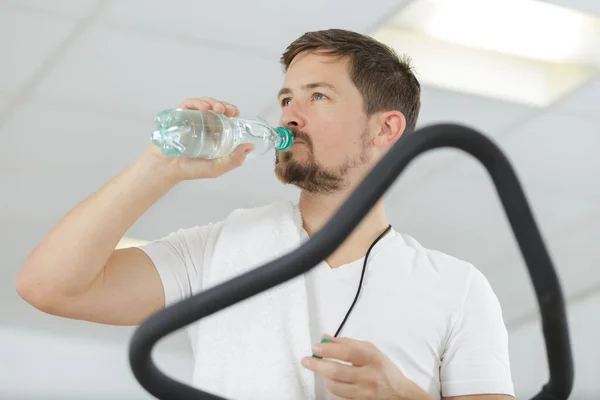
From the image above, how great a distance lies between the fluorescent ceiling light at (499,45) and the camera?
8.11ft

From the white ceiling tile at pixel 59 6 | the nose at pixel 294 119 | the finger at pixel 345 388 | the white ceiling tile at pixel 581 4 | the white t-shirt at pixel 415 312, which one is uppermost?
the white ceiling tile at pixel 581 4

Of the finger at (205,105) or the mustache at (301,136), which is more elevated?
the mustache at (301,136)

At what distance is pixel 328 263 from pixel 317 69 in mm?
293

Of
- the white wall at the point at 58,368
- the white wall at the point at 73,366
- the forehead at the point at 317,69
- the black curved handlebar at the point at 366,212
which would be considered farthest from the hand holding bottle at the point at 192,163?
the white wall at the point at 58,368

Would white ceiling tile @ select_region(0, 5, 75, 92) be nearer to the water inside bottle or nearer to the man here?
the man

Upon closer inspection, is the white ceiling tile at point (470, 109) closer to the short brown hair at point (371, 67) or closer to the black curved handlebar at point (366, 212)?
the short brown hair at point (371, 67)

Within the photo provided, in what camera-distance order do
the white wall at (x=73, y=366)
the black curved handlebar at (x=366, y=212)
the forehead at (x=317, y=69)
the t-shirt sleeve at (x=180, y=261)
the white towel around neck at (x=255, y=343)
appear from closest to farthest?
the black curved handlebar at (x=366, y=212) < the white towel around neck at (x=255, y=343) < the t-shirt sleeve at (x=180, y=261) < the forehead at (x=317, y=69) < the white wall at (x=73, y=366)

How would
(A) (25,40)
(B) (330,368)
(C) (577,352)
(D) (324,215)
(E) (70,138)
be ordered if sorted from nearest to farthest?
(B) (330,368) → (D) (324,215) → (A) (25,40) → (E) (70,138) → (C) (577,352)

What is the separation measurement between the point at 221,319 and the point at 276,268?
63 cm

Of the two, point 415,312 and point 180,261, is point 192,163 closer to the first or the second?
point 180,261

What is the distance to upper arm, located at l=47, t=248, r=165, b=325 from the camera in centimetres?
111

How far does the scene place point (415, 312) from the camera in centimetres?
115

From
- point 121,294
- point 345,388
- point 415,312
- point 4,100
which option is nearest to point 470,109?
point 4,100

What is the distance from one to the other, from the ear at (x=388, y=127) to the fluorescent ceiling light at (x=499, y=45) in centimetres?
108
